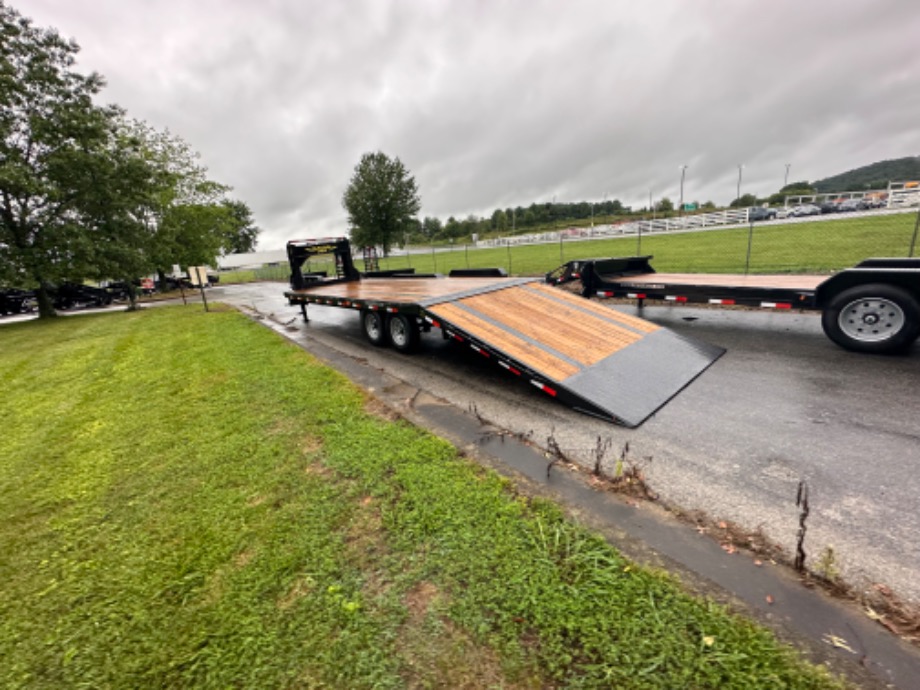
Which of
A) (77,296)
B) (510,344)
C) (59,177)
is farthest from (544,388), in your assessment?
(77,296)

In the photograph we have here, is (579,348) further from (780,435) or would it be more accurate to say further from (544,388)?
(780,435)

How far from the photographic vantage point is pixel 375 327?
807 centimetres

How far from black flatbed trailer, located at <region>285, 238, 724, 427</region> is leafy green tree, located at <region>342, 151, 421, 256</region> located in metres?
48.8

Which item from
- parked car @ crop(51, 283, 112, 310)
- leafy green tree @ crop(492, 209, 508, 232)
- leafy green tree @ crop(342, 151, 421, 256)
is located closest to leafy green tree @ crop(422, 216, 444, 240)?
leafy green tree @ crop(492, 209, 508, 232)

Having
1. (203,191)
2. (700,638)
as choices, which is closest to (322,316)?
(700,638)

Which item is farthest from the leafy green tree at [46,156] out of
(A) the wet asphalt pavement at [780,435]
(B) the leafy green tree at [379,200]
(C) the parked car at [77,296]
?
(B) the leafy green tree at [379,200]

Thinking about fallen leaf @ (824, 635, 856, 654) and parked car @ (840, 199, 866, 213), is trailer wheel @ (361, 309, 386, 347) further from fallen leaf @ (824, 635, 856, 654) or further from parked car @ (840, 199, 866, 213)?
parked car @ (840, 199, 866, 213)

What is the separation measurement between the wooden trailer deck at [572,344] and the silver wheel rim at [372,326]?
512 mm

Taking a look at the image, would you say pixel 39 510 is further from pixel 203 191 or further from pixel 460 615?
pixel 203 191

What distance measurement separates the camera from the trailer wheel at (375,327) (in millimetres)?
7957

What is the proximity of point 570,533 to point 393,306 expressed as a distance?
208 inches

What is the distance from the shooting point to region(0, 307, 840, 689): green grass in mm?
1783

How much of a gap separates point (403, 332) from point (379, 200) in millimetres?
50630

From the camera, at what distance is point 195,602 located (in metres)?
2.20
